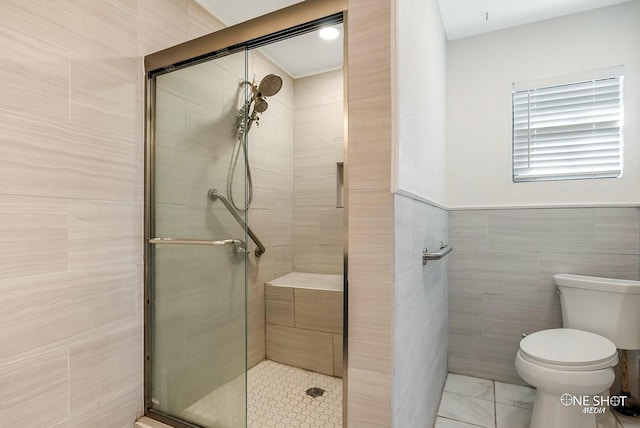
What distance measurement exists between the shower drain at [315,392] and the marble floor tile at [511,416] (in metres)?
0.93

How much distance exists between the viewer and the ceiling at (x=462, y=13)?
1864mm

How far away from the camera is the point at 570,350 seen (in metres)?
1.46

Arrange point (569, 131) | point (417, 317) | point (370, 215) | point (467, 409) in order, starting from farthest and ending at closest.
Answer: point (569, 131) → point (467, 409) → point (417, 317) → point (370, 215)

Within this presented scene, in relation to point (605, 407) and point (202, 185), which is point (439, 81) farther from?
point (605, 407)

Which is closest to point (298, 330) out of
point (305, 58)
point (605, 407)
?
point (605, 407)

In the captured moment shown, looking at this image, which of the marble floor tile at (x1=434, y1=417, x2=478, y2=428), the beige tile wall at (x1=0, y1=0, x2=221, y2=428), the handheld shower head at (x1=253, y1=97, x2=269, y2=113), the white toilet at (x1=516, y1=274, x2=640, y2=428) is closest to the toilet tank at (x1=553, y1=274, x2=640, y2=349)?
the white toilet at (x1=516, y1=274, x2=640, y2=428)

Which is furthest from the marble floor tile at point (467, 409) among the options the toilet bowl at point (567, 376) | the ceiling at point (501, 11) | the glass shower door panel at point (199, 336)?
the ceiling at point (501, 11)

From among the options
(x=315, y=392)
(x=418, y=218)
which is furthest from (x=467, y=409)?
(x=418, y=218)

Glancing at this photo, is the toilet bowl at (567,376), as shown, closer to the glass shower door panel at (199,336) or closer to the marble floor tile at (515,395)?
the marble floor tile at (515,395)

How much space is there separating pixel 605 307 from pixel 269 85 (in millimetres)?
2267

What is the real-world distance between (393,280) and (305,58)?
208 cm

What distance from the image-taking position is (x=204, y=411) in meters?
1.35

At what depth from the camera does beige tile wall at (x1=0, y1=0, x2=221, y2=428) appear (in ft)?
3.31

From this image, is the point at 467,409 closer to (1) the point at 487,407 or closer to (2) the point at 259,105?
(1) the point at 487,407
